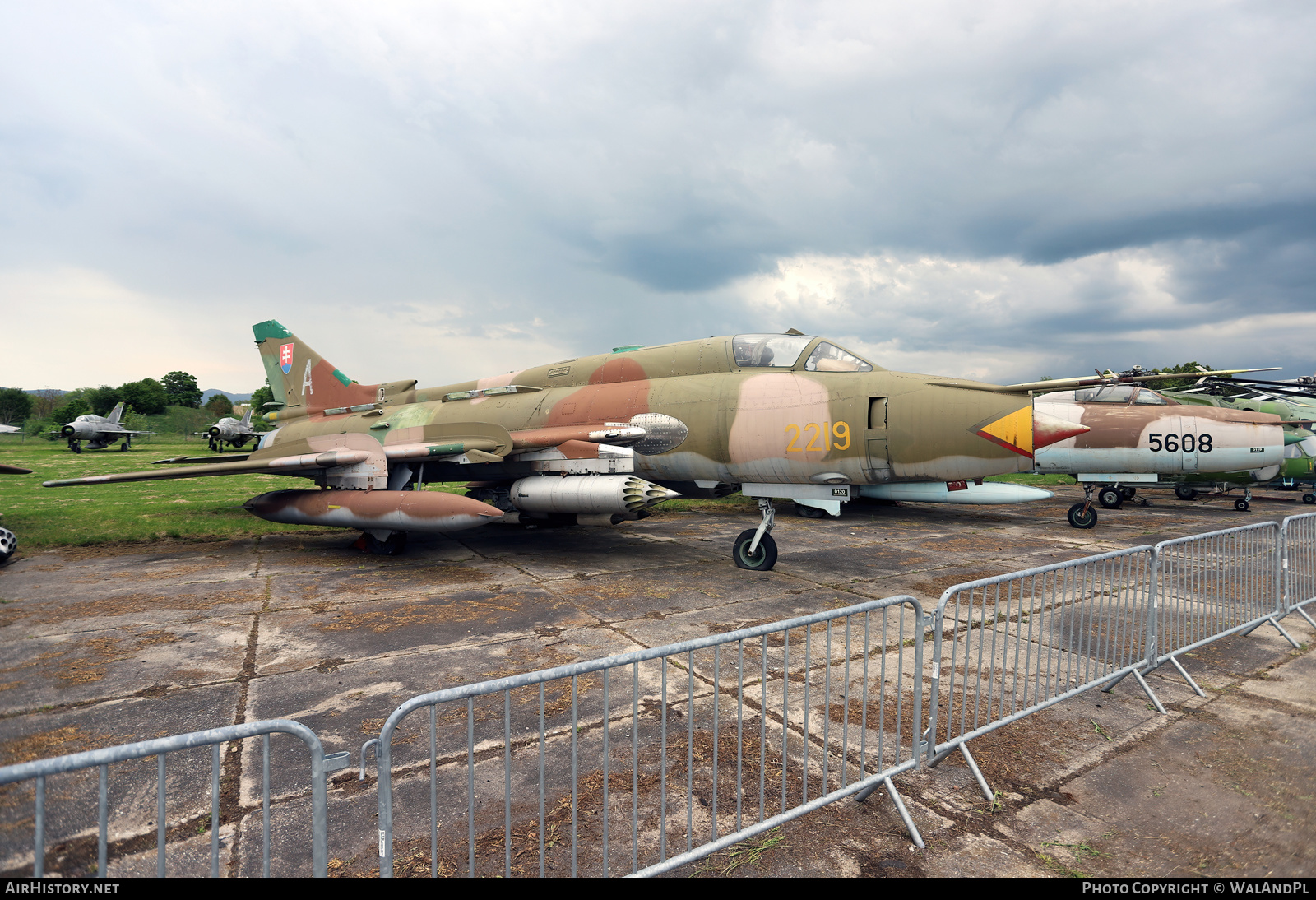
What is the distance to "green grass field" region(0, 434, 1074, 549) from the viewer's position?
11049 mm

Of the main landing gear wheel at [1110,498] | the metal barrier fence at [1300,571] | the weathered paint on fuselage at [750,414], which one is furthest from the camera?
the main landing gear wheel at [1110,498]

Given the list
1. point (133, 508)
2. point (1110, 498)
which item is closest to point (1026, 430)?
point (1110, 498)

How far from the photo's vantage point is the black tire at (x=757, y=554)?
27.2ft

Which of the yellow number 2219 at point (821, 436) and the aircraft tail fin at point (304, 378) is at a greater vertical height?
the aircraft tail fin at point (304, 378)

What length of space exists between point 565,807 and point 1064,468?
12751 millimetres

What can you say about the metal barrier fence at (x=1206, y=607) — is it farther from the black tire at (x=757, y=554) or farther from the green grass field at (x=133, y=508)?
the green grass field at (x=133, y=508)

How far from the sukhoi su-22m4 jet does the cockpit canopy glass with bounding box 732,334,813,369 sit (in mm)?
20

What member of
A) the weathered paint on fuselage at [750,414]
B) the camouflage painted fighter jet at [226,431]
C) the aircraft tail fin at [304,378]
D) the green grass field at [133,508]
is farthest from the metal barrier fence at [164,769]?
the camouflage painted fighter jet at [226,431]

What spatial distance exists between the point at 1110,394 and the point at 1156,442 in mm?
1317

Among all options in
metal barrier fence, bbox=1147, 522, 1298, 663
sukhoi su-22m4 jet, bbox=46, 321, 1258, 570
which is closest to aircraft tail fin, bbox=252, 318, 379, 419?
sukhoi su-22m4 jet, bbox=46, 321, 1258, 570

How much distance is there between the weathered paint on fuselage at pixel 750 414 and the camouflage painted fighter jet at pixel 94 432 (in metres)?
38.5

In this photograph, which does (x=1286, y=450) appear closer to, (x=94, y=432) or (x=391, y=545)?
(x=391, y=545)

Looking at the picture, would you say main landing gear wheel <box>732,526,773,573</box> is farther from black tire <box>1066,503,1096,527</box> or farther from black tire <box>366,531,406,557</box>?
black tire <box>1066,503,1096,527</box>

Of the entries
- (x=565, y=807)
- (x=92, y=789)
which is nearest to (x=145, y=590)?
(x=92, y=789)
